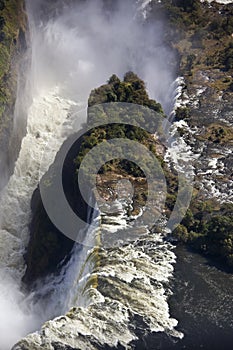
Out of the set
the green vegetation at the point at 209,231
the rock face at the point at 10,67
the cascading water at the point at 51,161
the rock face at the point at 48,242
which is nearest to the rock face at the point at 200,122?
the green vegetation at the point at 209,231

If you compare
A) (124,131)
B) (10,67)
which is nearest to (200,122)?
(124,131)

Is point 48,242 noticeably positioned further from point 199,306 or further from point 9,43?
point 9,43

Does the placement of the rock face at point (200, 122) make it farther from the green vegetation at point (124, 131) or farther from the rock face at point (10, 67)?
the rock face at point (10, 67)

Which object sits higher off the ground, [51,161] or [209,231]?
[51,161]

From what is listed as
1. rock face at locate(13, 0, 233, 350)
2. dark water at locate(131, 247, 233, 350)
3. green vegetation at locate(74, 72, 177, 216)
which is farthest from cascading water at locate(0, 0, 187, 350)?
green vegetation at locate(74, 72, 177, 216)

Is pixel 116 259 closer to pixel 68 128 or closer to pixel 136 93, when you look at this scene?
pixel 136 93

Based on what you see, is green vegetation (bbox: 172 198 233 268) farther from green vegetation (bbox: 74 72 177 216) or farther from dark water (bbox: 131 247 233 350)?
green vegetation (bbox: 74 72 177 216)

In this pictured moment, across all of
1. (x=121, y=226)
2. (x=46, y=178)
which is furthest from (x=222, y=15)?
(x=121, y=226)
